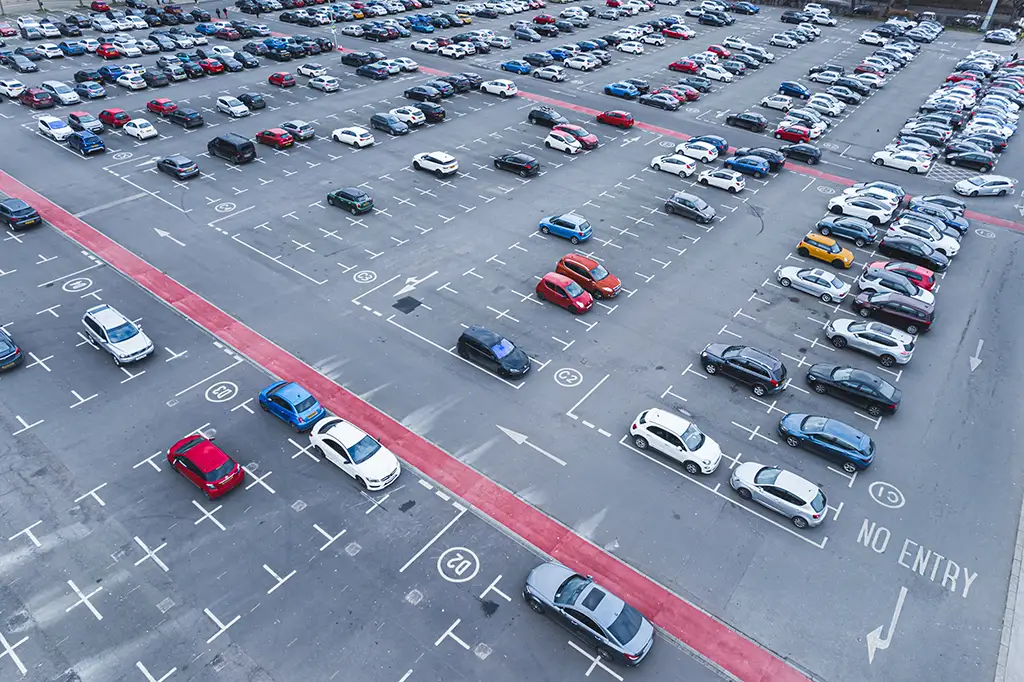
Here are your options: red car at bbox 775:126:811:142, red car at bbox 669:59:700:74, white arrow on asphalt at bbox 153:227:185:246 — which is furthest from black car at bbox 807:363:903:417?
red car at bbox 669:59:700:74

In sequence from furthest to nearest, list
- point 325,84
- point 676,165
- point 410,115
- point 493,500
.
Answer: point 325,84, point 410,115, point 676,165, point 493,500

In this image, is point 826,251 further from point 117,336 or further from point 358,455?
point 117,336

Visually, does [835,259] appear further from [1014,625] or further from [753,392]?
[1014,625]

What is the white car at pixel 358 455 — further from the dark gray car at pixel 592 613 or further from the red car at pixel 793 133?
the red car at pixel 793 133

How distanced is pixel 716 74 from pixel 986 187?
3594cm

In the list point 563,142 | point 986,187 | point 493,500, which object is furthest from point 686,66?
point 493,500

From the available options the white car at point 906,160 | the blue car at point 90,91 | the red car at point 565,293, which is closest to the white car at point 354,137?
the blue car at point 90,91

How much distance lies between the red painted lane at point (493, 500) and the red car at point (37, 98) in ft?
107

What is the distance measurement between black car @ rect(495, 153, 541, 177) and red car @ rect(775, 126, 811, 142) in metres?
26.1

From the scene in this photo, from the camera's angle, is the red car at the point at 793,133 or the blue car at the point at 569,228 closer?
the blue car at the point at 569,228

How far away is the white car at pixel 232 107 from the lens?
6284 cm

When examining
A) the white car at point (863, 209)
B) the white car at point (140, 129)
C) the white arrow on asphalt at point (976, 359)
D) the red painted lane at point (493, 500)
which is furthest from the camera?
the white car at point (140, 129)

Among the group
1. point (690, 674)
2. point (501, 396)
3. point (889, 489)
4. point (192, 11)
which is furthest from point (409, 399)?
point (192, 11)

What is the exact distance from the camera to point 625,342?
3641 centimetres
